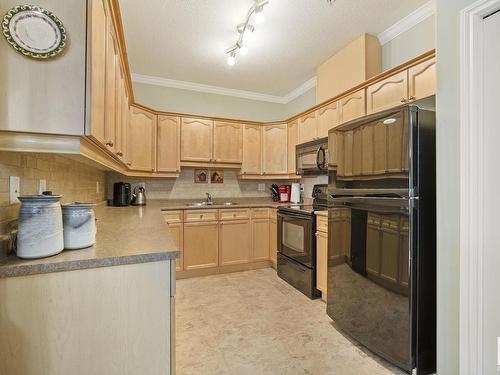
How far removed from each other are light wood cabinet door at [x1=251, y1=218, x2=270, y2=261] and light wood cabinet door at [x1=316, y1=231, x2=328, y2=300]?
1.12m

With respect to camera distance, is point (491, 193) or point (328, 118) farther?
point (328, 118)

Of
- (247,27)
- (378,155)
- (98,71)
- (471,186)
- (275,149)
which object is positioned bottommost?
(471,186)

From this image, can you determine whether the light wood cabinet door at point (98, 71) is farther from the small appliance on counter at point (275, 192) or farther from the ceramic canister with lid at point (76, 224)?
the small appliance on counter at point (275, 192)

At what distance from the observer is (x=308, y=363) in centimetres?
169

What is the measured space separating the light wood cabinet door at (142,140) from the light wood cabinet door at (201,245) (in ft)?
3.14

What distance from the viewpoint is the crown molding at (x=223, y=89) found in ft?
12.1

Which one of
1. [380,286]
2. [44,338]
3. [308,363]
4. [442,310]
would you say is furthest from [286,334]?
[44,338]

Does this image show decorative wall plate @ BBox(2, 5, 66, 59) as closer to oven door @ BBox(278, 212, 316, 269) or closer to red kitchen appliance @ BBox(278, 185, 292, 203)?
oven door @ BBox(278, 212, 316, 269)

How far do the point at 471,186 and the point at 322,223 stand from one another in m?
1.37

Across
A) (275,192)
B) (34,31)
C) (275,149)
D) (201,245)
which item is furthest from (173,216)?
(34,31)

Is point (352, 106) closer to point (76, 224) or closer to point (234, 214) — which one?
point (234, 214)

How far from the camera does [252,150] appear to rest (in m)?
3.96

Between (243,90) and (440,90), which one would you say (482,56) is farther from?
(243,90)

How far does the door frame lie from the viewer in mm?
1205
